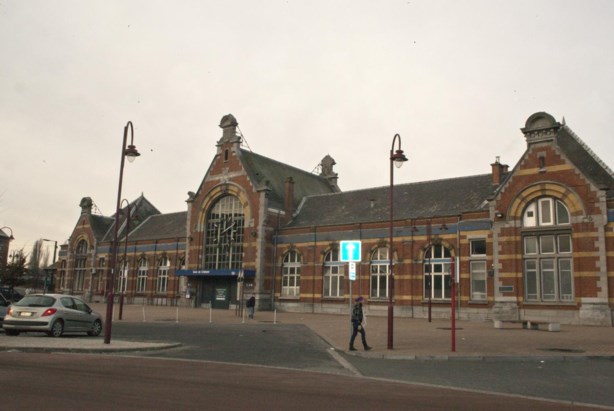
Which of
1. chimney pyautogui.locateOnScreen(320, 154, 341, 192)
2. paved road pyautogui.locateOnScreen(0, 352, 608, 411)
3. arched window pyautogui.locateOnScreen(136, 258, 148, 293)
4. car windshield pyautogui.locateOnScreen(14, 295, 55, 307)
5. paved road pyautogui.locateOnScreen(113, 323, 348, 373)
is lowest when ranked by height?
paved road pyautogui.locateOnScreen(113, 323, 348, 373)

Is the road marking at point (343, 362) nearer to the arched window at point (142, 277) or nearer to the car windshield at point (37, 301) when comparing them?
the car windshield at point (37, 301)

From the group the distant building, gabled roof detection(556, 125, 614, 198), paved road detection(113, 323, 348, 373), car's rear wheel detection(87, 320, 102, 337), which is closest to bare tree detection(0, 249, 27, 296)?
the distant building

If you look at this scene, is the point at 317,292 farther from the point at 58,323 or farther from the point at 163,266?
the point at 58,323

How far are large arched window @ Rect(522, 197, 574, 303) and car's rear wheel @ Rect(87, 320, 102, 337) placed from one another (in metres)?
23.2

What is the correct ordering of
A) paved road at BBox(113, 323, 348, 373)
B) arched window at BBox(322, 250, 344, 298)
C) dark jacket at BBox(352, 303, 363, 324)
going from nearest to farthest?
paved road at BBox(113, 323, 348, 373) < dark jacket at BBox(352, 303, 363, 324) < arched window at BBox(322, 250, 344, 298)

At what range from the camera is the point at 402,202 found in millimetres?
41219

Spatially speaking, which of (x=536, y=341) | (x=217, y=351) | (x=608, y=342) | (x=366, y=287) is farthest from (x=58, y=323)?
(x=366, y=287)

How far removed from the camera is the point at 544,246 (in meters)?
31.8

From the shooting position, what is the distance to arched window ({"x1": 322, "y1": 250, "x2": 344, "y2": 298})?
135ft

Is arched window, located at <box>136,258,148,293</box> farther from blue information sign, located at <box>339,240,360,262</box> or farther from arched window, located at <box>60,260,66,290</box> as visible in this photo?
blue information sign, located at <box>339,240,360,262</box>

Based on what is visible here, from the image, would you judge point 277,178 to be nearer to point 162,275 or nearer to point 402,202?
point 402,202

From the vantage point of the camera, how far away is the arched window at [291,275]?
43.4 m

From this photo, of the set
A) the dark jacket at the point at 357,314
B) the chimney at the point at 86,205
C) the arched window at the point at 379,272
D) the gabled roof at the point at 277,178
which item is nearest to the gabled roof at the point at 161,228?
the chimney at the point at 86,205

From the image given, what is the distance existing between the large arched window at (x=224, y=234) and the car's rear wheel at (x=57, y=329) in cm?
2691
